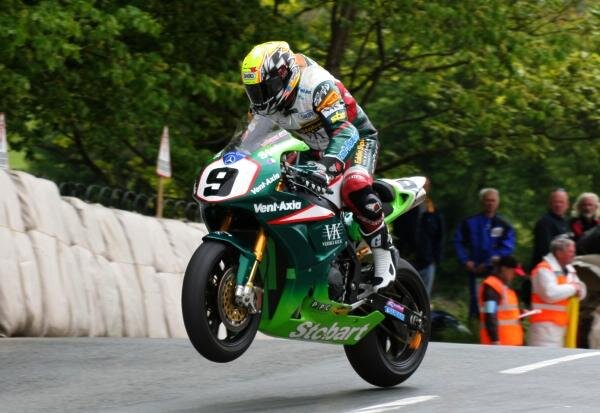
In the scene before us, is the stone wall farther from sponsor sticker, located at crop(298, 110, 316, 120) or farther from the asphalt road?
sponsor sticker, located at crop(298, 110, 316, 120)

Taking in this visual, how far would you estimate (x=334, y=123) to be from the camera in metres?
7.91

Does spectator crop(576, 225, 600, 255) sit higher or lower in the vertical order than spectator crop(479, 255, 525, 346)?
higher

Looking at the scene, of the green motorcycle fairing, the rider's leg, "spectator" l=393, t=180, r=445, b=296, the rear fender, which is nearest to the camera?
the green motorcycle fairing

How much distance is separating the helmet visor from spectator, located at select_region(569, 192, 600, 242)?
310 inches

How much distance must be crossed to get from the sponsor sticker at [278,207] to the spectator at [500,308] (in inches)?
217

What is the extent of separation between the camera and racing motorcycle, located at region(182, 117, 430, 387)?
7344mm

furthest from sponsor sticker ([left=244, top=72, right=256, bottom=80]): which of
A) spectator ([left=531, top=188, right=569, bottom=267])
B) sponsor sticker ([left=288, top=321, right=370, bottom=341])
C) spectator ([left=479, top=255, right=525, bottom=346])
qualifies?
spectator ([left=531, top=188, right=569, bottom=267])

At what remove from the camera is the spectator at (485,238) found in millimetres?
14602

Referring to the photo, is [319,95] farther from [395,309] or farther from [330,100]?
[395,309]

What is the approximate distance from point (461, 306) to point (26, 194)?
929 cm

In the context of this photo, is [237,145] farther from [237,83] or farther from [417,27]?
[417,27]

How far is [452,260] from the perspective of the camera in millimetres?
20500

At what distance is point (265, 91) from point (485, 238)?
7319mm

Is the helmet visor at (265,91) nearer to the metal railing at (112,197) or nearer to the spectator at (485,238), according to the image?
the metal railing at (112,197)
